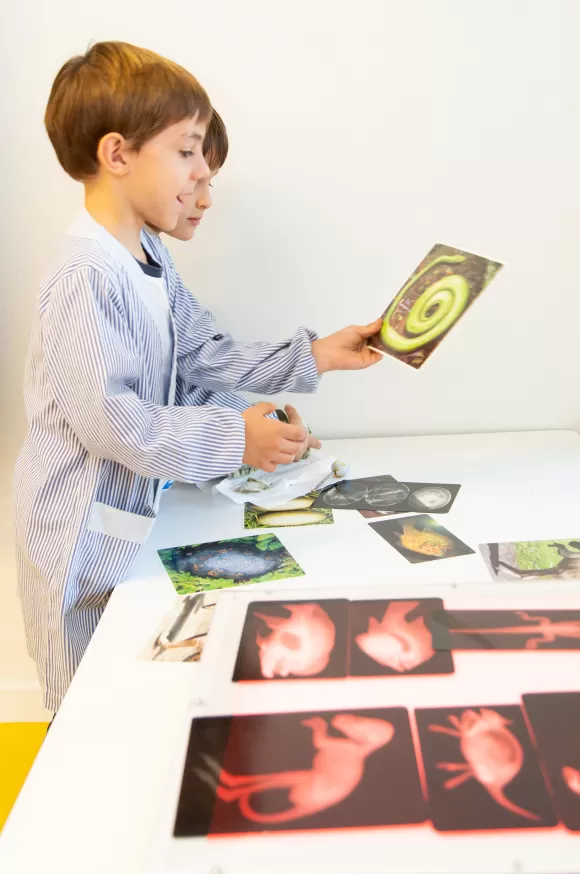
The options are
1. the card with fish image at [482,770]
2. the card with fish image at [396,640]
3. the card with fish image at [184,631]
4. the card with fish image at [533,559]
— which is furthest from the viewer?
A: the card with fish image at [533,559]

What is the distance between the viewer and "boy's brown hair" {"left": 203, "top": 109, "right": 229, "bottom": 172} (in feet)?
3.66

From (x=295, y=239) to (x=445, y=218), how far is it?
0.25 m

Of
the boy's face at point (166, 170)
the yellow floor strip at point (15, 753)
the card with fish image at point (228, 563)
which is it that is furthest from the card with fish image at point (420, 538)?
the yellow floor strip at point (15, 753)

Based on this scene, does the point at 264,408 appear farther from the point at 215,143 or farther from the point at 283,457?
the point at 215,143

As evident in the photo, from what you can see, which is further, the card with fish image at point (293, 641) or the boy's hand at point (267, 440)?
the boy's hand at point (267, 440)

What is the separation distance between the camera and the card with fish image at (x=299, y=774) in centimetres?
48

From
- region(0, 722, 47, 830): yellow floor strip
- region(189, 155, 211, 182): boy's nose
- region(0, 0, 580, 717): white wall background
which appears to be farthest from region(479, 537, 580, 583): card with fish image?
region(0, 722, 47, 830): yellow floor strip

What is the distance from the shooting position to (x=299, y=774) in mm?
511

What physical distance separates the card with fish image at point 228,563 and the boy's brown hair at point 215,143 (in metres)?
0.55

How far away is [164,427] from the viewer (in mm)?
896

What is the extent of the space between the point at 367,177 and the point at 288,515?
57 cm

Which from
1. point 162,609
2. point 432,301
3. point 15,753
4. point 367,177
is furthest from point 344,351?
point 15,753

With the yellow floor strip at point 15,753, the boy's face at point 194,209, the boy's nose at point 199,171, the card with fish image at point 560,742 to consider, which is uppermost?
the boy's nose at point 199,171

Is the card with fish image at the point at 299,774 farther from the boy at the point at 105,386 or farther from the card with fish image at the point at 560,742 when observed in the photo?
the boy at the point at 105,386
